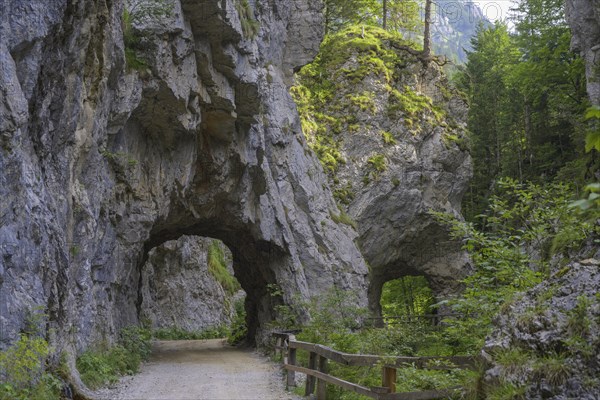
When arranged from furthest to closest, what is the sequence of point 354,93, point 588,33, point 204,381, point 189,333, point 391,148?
point 189,333 → point 354,93 → point 391,148 → point 588,33 → point 204,381

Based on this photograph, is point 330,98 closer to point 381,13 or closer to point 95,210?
point 381,13

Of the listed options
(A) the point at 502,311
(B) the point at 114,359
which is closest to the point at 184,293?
(B) the point at 114,359

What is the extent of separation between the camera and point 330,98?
30.1 metres

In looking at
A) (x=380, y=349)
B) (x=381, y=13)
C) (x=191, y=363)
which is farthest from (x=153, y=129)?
(x=381, y=13)

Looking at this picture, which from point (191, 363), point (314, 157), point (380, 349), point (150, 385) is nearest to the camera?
point (380, 349)

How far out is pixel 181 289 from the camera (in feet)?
112

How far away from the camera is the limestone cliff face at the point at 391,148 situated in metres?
27.5

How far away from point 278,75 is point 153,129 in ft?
28.9

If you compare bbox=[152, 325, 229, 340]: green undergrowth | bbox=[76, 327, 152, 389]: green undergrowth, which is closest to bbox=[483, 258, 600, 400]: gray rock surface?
bbox=[76, 327, 152, 389]: green undergrowth

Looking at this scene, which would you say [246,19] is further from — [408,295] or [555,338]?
[408,295]

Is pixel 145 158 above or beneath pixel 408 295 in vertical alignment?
above

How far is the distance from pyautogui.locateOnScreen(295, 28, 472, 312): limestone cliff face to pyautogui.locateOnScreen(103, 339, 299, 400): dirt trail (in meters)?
11.5

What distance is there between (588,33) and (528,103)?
12.3m

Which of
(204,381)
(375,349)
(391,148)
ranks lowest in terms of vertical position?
(204,381)
